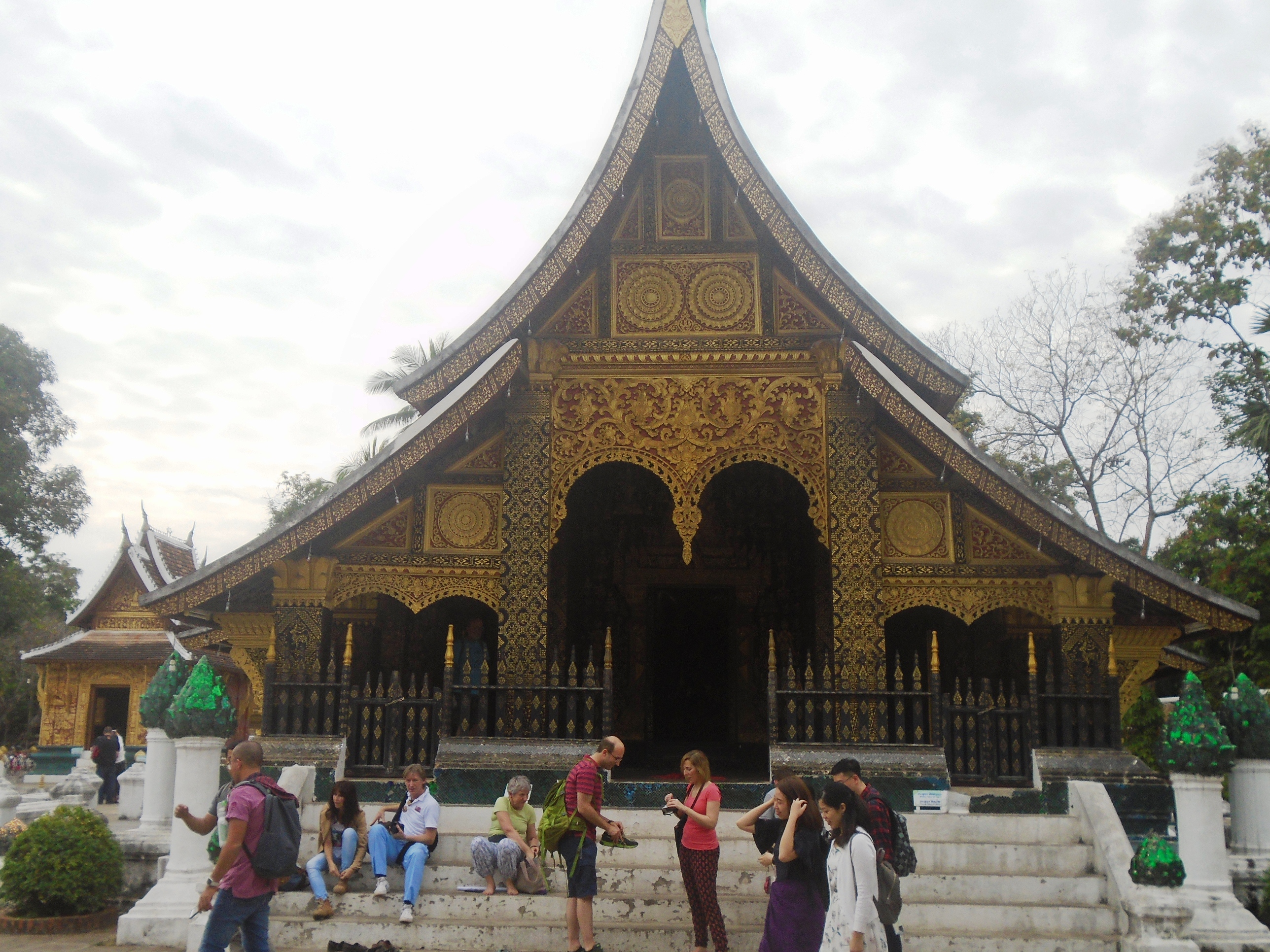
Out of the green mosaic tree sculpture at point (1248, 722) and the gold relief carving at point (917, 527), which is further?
the gold relief carving at point (917, 527)

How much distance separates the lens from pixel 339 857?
22.5 ft

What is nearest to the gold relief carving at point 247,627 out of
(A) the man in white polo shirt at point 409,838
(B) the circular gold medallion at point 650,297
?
(A) the man in white polo shirt at point 409,838

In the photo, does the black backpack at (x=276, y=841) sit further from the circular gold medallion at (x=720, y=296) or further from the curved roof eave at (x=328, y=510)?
the circular gold medallion at (x=720, y=296)

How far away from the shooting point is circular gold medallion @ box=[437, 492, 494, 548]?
30.6 ft

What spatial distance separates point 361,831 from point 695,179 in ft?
19.6

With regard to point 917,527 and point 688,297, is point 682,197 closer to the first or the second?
point 688,297

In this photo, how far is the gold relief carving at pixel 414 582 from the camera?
9227 mm

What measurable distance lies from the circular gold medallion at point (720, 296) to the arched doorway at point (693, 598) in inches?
115

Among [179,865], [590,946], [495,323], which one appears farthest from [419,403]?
[590,946]

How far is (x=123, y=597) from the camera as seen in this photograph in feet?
84.6

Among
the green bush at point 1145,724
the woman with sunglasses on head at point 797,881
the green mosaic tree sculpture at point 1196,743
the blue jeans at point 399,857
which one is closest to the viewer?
the woman with sunglasses on head at point 797,881

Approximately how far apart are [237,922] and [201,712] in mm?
2728

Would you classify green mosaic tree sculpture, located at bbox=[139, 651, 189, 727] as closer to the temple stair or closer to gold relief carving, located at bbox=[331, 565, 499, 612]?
gold relief carving, located at bbox=[331, 565, 499, 612]

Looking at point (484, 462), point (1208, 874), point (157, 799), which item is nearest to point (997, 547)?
point (1208, 874)
